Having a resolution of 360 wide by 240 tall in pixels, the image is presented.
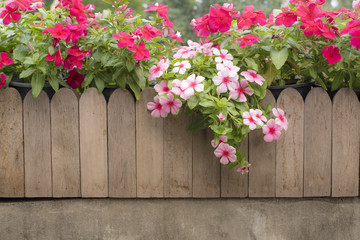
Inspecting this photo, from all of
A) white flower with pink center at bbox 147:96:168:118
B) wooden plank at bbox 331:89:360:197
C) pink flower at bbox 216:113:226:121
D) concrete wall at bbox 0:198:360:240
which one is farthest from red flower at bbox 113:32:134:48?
wooden plank at bbox 331:89:360:197

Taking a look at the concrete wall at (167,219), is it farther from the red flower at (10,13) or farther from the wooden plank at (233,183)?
the red flower at (10,13)

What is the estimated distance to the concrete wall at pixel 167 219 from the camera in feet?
5.81

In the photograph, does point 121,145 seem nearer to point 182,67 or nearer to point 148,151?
point 148,151

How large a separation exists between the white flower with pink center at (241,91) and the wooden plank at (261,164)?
0.16m

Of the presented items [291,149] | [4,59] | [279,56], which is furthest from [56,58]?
[291,149]

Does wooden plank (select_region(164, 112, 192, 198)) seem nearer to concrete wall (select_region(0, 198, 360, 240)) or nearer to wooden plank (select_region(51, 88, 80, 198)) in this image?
concrete wall (select_region(0, 198, 360, 240))

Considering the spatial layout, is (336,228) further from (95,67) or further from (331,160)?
(95,67)

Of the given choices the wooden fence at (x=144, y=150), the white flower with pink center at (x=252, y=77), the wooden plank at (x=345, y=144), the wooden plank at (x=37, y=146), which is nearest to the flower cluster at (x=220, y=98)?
the white flower with pink center at (x=252, y=77)

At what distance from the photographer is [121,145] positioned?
1.77 metres

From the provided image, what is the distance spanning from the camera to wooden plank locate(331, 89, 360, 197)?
1.78 metres

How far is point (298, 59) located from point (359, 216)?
2.66 feet

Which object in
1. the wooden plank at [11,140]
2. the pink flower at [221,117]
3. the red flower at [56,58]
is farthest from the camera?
the wooden plank at [11,140]

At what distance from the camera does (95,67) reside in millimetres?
1774

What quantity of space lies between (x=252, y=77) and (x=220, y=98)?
6.6 inches
